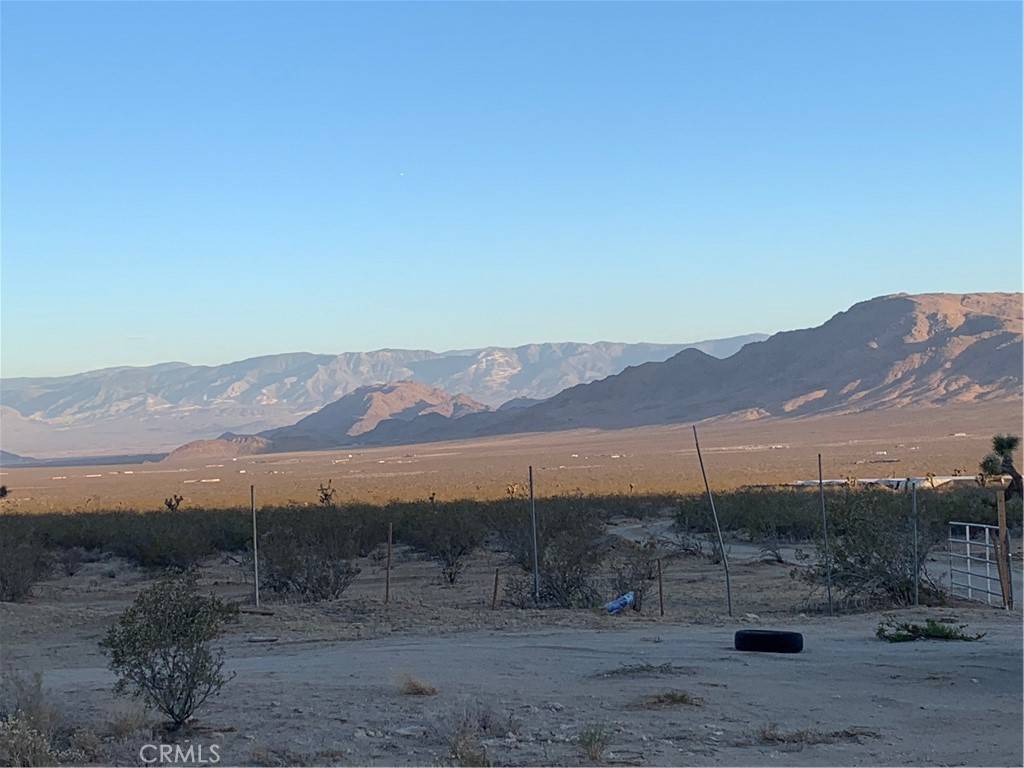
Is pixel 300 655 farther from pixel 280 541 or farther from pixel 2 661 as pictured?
pixel 280 541

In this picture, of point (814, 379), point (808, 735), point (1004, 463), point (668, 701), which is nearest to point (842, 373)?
point (814, 379)

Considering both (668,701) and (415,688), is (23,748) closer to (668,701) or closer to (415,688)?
(415,688)

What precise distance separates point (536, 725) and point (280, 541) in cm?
1372

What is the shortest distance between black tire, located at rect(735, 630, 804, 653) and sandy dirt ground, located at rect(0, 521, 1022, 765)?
21 cm

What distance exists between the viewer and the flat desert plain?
205ft

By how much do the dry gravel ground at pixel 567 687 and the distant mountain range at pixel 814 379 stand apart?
11491cm

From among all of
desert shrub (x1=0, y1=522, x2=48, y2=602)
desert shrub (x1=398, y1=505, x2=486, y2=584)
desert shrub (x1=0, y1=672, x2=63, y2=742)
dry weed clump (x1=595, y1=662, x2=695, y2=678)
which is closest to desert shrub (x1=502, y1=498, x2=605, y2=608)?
desert shrub (x1=398, y1=505, x2=486, y2=584)

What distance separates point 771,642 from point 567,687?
315 centimetres

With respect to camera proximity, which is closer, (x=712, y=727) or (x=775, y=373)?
(x=712, y=727)

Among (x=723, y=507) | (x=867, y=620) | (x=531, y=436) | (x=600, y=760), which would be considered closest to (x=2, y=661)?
(x=600, y=760)

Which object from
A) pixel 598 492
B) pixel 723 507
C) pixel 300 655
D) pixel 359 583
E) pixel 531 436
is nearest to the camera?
pixel 300 655

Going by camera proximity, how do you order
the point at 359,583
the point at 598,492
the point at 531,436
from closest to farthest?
the point at 359,583 → the point at 598,492 → the point at 531,436

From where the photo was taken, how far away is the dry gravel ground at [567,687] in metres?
9.63

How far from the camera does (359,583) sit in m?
25.4
